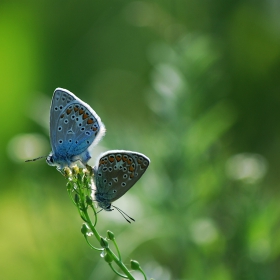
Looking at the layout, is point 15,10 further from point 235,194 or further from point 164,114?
point 235,194

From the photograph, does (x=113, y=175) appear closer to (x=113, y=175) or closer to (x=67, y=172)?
(x=113, y=175)

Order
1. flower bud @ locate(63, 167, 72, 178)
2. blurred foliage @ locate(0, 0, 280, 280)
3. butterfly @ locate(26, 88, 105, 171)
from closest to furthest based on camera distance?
flower bud @ locate(63, 167, 72, 178), butterfly @ locate(26, 88, 105, 171), blurred foliage @ locate(0, 0, 280, 280)

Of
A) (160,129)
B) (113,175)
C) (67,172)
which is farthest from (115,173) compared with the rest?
(160,129)

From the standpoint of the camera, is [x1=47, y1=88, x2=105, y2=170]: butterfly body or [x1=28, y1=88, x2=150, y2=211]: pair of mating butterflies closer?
→ [x1=28, y1=88, x2=150, y2=211]: pair of mating butterflies

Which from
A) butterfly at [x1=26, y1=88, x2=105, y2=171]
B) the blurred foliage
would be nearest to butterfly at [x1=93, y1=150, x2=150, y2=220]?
butterfly at [x1=26, y1=88, x2=105, y2=171]

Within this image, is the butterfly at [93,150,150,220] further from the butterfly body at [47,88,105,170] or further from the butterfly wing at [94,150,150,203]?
the butterfly body at [47,88,105,170]
